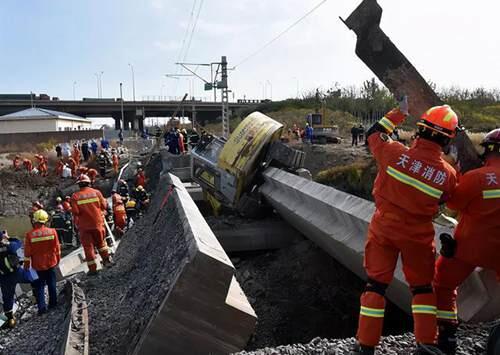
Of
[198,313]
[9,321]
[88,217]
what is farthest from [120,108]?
[198,313]

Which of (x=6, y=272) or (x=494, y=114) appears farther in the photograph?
(x=494, y=114)

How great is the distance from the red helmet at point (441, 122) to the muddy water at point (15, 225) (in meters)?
23.1

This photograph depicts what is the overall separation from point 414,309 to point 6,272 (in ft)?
20.7

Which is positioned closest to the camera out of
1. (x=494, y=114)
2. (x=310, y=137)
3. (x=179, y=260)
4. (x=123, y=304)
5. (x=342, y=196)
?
(x=179, y=260)

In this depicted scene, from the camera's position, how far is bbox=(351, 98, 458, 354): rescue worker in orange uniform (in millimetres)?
3248

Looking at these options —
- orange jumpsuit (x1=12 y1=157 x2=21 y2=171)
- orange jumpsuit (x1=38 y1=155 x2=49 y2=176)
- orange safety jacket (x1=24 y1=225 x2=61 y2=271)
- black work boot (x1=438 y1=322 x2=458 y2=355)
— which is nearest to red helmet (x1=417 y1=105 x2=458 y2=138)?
black work boot (x1=438 y1=322 x2=458 y2=355)

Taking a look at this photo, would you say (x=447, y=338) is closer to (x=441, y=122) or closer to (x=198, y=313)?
(x=441, y=122)

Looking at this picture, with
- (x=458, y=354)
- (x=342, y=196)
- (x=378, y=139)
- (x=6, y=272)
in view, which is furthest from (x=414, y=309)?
(x=6, y=272)

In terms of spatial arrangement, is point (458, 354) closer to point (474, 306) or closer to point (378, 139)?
point (474, 306)

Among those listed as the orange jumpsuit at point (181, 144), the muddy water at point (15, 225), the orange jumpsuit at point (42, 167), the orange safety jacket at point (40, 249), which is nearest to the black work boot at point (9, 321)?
the orange safety jacket at point (40, 249)

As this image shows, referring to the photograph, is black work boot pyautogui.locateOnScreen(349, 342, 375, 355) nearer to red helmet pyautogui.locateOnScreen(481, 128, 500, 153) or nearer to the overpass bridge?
red helmet pyautogui.locateOnScreen(481, 128, 500, 153)

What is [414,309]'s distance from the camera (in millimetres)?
3270

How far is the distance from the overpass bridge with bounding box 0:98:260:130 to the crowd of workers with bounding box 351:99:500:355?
6624cm

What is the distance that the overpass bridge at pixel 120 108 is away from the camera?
236 feet
